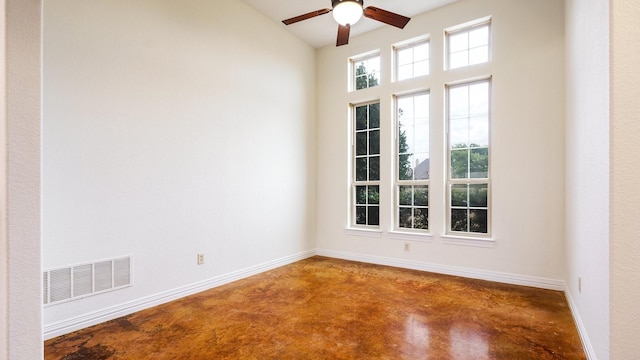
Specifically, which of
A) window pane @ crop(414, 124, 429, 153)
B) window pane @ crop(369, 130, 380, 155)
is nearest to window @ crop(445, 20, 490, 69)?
window pane @ crop(414, 124, 429, 153)

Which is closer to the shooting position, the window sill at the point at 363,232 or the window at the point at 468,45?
the window at the point at 468,45

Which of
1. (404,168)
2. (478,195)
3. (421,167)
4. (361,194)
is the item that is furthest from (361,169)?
(478,195)

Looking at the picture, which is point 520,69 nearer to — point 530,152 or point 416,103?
point 530,152

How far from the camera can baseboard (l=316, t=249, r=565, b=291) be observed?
3.68 m

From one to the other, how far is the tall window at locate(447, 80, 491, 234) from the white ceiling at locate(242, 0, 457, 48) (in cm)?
121

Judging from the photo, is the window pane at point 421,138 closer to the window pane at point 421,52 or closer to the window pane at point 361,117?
the window pane at point 361,117

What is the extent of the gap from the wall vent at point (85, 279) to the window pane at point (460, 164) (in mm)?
4030

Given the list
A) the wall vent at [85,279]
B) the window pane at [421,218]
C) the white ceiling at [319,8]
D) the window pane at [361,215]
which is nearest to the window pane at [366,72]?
the white ceiling at [319,8]

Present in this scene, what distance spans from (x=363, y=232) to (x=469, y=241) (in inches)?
61.2

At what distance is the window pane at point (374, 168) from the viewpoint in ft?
16.7

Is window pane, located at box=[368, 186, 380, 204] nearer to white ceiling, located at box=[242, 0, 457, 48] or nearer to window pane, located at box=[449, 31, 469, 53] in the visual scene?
window pane, located at box=[449, 31, 469, 53]

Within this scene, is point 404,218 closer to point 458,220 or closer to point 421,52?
point 458,220

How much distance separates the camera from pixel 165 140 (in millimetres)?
3355

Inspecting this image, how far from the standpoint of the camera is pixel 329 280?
13.4 feet
